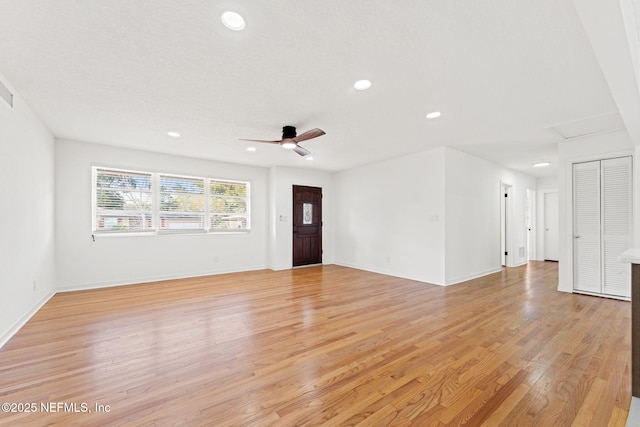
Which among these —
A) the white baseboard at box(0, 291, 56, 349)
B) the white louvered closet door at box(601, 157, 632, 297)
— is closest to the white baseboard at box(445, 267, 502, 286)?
the white louvered closet door at box(601, 157, 632, 297)

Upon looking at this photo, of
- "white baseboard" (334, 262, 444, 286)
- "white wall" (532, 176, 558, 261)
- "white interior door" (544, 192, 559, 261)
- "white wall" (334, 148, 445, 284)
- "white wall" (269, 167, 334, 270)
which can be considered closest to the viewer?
"white wall" (334, 148, 445, 284)

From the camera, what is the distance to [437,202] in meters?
5.07

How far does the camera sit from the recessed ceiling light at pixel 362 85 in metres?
2.65

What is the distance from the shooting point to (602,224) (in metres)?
4.20

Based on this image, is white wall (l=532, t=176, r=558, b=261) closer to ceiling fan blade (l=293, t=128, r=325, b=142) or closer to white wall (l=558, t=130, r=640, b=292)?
white wall (l=558, t=130, r=640, b=292)

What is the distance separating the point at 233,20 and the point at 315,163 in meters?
4.73


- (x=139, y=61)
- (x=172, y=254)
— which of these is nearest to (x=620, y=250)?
(x=139, y=61)

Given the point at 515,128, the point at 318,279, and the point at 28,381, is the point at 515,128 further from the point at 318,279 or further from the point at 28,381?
the point at 28,381

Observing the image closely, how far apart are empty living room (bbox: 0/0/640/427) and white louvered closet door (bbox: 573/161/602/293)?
28 millimetres

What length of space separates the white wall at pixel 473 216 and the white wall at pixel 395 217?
0.78 ft

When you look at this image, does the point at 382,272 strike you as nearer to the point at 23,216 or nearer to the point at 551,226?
the point at 551,226

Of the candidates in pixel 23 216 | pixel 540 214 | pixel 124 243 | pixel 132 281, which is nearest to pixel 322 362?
pixel 23 216

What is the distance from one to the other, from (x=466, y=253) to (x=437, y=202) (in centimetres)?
130

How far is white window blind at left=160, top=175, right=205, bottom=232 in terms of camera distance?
5621 mm
